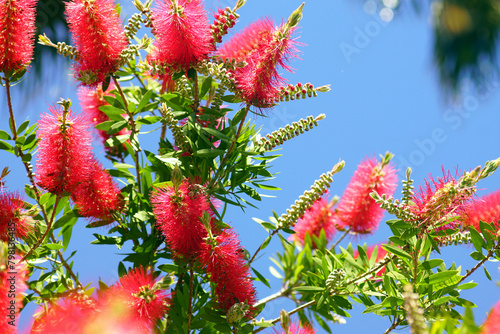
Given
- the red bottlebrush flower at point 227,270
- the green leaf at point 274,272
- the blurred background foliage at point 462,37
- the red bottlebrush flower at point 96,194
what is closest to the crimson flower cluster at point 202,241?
the red bottlebrush flower at point 227,270

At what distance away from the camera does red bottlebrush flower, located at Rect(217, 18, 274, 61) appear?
76 centimetres

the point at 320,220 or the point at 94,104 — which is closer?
the point at 94,104

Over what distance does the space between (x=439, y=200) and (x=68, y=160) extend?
51 cm

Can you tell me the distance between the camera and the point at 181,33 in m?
0.73

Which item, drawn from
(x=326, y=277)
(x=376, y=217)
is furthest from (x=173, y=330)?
(x=376, y=217)

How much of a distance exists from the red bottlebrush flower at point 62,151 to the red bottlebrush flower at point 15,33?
102 mm

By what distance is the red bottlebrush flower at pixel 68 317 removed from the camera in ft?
1.23

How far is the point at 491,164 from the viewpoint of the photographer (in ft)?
1.98

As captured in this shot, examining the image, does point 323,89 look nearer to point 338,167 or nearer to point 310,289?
point 338,167

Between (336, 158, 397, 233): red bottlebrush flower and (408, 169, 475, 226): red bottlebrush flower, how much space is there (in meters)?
0.25

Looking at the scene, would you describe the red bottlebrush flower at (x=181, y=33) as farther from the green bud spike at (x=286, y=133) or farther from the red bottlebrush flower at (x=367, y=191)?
the red bottlebrush flower at (x=367, y=191)

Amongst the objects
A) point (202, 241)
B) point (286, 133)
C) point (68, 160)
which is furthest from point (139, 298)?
point (286, 133)

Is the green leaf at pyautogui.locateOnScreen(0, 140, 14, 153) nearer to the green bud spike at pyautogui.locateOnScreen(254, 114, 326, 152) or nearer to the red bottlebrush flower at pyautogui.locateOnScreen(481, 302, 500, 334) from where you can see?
the green bud spike at pyautogui.locateOnScreen(254, 114, 326, 152)

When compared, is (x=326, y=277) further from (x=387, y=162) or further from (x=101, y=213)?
(x=101, y=213)
